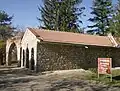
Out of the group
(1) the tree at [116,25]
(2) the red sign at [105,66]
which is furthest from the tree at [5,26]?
(2) the red sign at [105,66]

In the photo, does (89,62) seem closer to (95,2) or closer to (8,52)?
(8,52)

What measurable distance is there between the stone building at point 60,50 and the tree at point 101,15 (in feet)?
61.6

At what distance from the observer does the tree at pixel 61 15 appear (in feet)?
157

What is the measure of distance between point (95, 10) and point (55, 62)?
28838 mm

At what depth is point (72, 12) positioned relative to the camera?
48875 millimetres

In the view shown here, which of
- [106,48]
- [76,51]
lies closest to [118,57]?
[106,48]

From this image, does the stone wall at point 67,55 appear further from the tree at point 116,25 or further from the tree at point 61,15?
the tree at point 61,15

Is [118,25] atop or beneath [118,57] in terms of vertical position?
atop

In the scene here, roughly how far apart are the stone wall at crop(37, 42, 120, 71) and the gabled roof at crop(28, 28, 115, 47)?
0.55m

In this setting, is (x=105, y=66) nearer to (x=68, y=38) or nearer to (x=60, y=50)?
(x=60, y=50)

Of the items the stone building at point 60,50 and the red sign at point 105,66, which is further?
the stone building at point 60,50

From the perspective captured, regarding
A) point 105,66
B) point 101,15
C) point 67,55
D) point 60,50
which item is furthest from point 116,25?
point 105,66

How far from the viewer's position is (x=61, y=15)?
48.3 metres

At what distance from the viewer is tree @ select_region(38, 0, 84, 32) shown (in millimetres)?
47938
